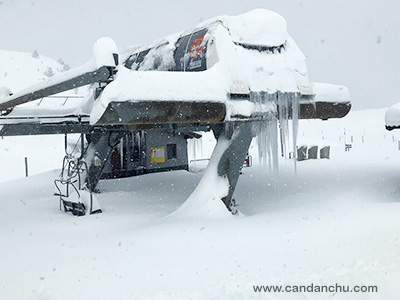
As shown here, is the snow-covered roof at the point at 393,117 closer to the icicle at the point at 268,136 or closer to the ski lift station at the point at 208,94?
the ski lift station at the point at 208,94

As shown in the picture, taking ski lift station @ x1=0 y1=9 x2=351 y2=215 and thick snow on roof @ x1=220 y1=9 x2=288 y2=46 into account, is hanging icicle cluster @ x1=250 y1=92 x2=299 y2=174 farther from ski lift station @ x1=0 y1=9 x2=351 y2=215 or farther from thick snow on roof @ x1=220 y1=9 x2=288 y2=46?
thick snow on roof @ x1=220 y1=9 x2=288 y2=46

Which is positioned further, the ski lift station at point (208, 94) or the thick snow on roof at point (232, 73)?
the ski lift station at point (208, 94)

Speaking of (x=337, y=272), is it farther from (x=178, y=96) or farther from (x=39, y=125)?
(x=39, y=125)

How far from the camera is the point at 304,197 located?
1118 cm

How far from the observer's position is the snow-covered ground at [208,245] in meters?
5.47

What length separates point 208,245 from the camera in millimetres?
7129

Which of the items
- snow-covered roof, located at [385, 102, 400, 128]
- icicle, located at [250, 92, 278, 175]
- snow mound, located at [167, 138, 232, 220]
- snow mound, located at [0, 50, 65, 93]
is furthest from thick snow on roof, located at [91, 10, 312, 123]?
snow mound, located at [0, 50, 65, 93]

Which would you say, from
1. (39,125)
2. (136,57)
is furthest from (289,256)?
(136,57)

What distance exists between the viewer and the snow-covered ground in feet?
17.9

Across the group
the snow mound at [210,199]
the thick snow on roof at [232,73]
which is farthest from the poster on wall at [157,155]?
the snow mound at [210,199]

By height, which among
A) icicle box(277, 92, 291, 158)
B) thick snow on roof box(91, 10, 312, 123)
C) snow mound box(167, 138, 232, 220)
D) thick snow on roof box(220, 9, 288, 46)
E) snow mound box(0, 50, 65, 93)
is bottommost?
snow mound box(167, 138, 232, 220)

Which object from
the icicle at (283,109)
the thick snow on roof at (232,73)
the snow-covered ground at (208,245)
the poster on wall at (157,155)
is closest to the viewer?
the snow-covered ground at (208,245)

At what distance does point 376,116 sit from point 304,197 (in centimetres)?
6770

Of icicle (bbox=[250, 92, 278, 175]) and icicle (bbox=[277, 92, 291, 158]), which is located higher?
icicle (bbox=[277, 92, 291, 158])
